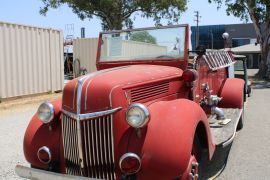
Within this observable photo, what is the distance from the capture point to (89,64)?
21078 millimetres

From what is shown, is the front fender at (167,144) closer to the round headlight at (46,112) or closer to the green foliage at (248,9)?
the round headlight at (46,112)

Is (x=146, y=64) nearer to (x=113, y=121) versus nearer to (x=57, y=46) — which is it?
(x=113, y=121)

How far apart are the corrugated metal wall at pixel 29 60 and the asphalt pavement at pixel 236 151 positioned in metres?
2.91

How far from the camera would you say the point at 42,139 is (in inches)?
168

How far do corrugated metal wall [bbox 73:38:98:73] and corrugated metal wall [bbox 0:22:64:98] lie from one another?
505 cm

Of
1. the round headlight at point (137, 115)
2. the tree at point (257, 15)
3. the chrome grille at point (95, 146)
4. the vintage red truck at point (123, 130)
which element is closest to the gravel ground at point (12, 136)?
the vintage red truck at point (123, 130)

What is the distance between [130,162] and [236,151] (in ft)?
11.3

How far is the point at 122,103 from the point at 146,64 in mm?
1672

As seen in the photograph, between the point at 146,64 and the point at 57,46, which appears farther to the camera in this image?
the point at 57,46

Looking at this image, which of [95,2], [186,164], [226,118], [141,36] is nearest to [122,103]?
[186,164]

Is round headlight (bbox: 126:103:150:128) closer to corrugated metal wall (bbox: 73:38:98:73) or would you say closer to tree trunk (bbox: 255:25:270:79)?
corrugated metal wall (bbox: 73:38:98:73)

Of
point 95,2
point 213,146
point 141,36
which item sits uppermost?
point 95,2

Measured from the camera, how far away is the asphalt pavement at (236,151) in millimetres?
5309

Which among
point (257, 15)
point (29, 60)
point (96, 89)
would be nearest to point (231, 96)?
point (96, 89)
